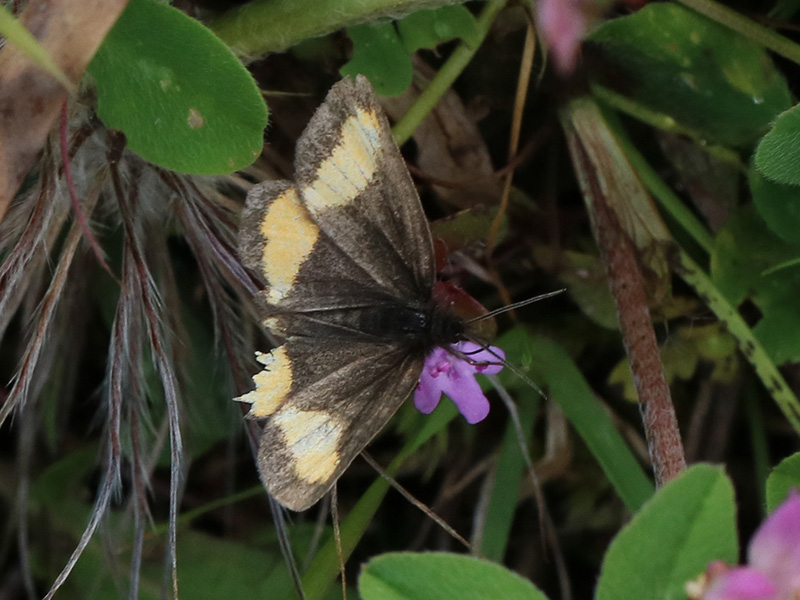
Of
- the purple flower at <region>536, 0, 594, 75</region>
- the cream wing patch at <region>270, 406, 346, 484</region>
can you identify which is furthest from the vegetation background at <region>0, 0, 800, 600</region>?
the purple flower at <region>536, 0, 594, 75</region>

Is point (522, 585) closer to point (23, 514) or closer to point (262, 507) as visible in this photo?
point (262, 507)

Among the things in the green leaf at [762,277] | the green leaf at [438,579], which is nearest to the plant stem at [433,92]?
the green leaf at [762,277]

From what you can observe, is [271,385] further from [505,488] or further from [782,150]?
[782,150]

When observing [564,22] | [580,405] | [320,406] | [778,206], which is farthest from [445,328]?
[564,22]

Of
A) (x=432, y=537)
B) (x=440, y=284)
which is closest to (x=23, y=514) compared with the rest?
(x=432, y=537)

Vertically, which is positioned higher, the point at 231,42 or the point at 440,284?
the point at 231,42

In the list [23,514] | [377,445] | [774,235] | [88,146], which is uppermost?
[88,146]

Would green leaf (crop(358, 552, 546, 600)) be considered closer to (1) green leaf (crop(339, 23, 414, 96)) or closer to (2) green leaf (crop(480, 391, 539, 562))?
(2) green leaf (crop(480, 391, 539, 562))
